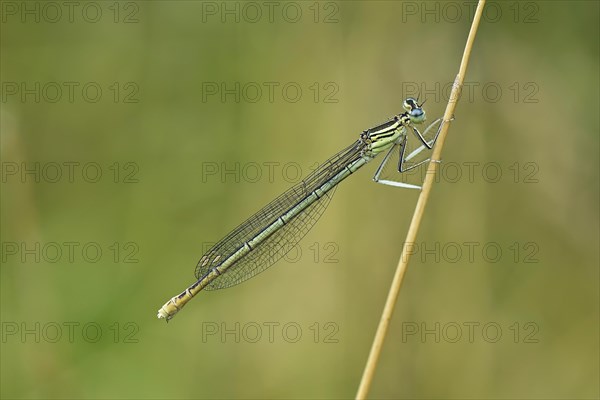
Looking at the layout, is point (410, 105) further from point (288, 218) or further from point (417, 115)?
point (288, 218)

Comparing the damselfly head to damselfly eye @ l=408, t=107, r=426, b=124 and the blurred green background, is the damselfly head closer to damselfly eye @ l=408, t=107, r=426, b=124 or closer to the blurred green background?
damselfly eye @ l=408, t=107, r=426, b=124

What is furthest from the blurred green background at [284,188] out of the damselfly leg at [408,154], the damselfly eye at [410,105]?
the damselfly eye at [410,105]

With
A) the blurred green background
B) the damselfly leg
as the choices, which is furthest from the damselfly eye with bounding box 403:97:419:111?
the blurred green background

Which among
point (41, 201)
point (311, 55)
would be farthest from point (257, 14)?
point (41, 201)

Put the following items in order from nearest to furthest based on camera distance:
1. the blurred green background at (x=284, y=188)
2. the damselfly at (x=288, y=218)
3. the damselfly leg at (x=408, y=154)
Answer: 1. the damselfly leg at (x=408, y=154)
2. the damselfly at (x=288, y=218)
3. the blurred green background at (x=284, y=188)

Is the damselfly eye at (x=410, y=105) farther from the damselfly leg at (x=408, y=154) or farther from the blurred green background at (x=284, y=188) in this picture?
the blurred green background at (x=284, y=188)

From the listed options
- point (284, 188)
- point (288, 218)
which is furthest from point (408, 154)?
point (284, 188)
